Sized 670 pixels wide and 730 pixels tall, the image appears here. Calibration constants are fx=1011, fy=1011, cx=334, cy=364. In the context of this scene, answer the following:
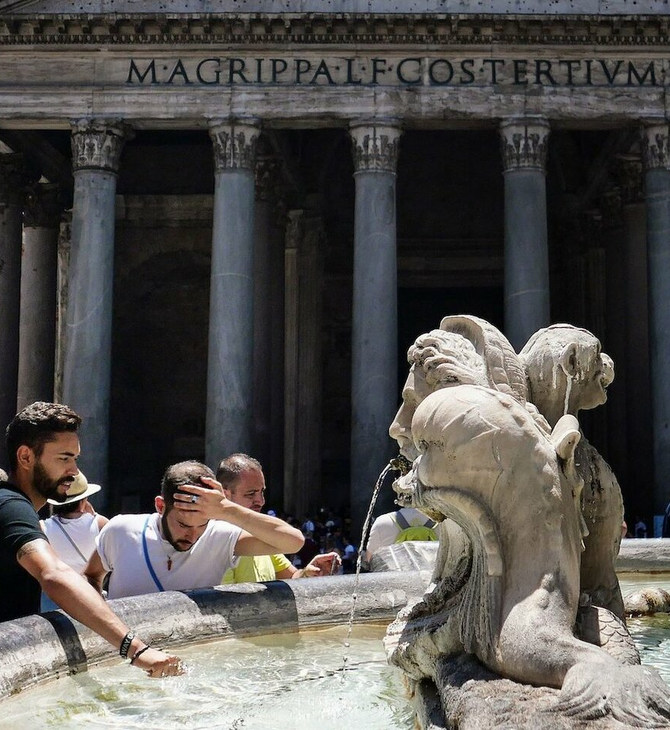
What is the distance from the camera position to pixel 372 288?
1656 centimetres

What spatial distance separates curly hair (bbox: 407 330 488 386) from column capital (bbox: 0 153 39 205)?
17806 millimetres

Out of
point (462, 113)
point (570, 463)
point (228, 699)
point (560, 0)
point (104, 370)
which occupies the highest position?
point (560, 0)

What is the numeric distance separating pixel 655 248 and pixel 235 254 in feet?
22.8

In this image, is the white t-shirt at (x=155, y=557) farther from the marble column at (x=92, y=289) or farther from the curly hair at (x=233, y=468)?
the marble column at (x=92, y=289)

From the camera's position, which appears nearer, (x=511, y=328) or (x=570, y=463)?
(x=570, y=463)

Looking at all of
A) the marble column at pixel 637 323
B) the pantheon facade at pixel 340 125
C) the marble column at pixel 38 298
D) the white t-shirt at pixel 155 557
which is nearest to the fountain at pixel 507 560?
the white t-shirt at pixel 155 557

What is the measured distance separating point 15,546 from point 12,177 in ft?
58.8

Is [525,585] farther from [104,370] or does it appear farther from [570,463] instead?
[104,370]

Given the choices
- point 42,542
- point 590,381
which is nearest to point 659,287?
point 590,381

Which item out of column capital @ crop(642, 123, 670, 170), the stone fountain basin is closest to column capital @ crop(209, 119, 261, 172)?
column capital @ crop(642, 123, 670, 170)

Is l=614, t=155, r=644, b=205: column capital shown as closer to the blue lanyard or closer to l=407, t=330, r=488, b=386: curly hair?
the blue lanyard

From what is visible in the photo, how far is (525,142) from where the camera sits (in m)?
16.8

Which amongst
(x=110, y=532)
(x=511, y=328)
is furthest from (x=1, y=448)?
(x=110, y=532)

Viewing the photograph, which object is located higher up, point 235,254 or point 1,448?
point 235,254
